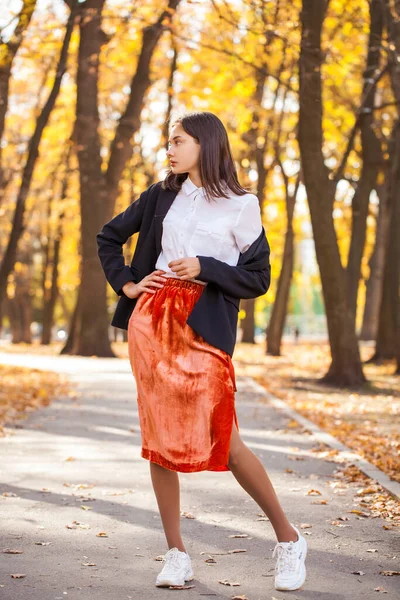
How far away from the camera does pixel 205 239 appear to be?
465cm

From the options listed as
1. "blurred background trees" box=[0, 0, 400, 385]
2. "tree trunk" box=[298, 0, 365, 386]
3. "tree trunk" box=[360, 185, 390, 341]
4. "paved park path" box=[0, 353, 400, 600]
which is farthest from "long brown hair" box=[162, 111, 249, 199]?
"tree trunk" box=[360, 185, 390, 341]

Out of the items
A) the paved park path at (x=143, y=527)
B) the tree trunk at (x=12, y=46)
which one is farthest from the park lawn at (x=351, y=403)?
the tree trunk at (x=12, y=46)

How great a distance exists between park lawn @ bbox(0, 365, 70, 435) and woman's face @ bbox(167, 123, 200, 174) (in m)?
6.21

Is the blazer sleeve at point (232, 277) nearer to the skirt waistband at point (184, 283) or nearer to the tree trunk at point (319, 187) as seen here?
the skirt waistband at point (184, 283)

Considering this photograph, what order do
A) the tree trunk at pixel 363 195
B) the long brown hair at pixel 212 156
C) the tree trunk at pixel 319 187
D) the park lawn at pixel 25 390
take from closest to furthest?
the long brown hair at pixel 212 156
the park lawn at pixel 25 390
the tree trunk at pixel 319 187
the tree trunk at pixel 363 195

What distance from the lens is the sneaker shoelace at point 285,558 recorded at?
15.1 ft

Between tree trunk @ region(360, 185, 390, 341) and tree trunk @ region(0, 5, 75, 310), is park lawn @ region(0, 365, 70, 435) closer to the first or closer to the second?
tree trunk @ region(0, 5, 75, 310)

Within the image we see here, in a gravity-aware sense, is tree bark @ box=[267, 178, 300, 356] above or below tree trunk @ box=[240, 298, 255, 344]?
above

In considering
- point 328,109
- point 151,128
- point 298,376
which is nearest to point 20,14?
point 298,376

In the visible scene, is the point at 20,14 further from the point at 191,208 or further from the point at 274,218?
the point at 274,218

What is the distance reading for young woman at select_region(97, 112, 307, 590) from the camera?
4457 millimetres

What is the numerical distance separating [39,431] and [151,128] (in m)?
23.4

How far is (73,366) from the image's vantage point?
22.2 metres

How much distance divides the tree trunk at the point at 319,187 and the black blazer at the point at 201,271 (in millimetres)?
11402
